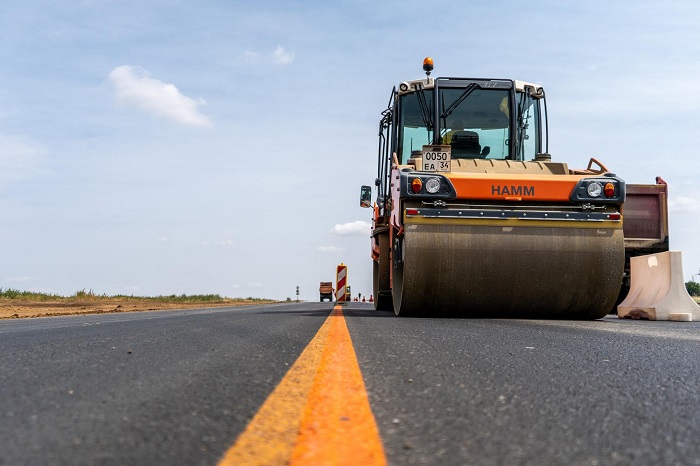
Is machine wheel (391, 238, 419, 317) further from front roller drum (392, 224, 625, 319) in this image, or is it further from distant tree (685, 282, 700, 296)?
distant tree (685, 282, 700, 296)

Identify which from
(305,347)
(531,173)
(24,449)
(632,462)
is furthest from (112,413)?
(531,173)

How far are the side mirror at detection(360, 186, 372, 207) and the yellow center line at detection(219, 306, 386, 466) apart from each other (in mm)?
8361

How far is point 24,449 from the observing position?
64.4 inches

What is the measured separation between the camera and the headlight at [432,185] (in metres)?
8.16

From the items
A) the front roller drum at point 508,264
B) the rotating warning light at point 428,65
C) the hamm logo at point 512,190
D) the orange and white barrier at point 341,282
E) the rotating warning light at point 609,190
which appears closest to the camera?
the front roller drum at point 508,264

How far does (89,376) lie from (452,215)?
573cm

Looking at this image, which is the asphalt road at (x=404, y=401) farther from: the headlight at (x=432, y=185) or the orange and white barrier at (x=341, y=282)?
the orange and white barrier at (x=341, y=282)

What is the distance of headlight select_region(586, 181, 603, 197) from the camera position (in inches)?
324

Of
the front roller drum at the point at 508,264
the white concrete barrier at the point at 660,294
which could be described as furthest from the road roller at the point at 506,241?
the white concrete barrier at the point at 660,294

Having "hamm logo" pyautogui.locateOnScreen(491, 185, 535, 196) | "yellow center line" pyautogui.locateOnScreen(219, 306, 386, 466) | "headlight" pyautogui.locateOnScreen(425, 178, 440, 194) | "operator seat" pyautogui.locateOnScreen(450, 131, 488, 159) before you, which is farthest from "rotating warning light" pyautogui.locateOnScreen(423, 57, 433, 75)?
"yellow center line" pyautogui.locateOnScreen(219, 306, 386, 466)

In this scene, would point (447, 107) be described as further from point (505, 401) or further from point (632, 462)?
point (632, 462)

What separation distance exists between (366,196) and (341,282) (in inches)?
575

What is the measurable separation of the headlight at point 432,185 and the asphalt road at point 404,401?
408 centimetres

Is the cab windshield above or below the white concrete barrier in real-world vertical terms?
above
